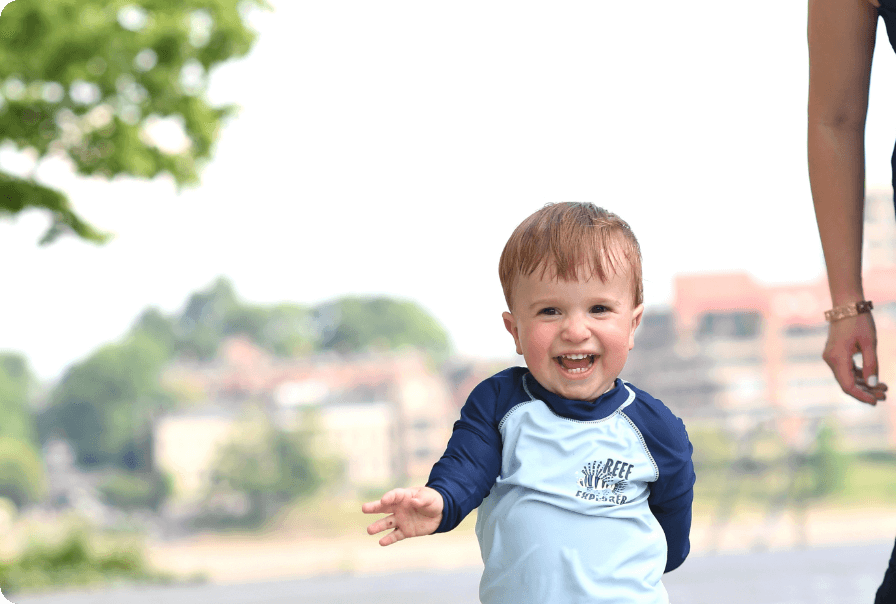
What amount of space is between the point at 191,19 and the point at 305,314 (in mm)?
6756

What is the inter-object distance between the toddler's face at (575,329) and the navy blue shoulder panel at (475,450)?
65mm

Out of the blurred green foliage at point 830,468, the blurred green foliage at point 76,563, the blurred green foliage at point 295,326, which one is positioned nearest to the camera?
the blurred green foliage at point 76,563

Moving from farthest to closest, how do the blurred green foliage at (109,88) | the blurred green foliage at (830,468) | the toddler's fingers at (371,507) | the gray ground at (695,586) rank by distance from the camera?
the blurred green foliage at (830,468)
the blurred green foliage at (109,88)
the gray ground at (695,586)
the toddler's fingers at (371,507)

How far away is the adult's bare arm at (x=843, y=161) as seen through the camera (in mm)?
1284

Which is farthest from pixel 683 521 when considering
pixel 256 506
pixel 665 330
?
pixel 256 506

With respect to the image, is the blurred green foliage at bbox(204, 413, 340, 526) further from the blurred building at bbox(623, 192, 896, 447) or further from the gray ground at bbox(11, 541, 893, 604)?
the gray ground at bbox(11, 541, 893, 604)

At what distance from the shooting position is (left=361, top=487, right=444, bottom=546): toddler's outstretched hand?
1.00m

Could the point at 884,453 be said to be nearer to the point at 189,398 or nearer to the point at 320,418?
the point at 320,418

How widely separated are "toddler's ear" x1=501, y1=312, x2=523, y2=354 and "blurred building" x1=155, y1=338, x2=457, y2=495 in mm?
9415

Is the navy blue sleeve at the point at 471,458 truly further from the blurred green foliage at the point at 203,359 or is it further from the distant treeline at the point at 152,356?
the distant treeline at the point at 152,356

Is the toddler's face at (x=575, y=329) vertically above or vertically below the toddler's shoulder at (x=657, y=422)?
above

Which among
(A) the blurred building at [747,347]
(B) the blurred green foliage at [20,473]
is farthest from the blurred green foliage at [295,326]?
(A) the blurred building at [747,347]

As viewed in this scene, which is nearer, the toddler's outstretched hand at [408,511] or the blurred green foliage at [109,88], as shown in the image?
the toddler's outstretched hand at [408,511]

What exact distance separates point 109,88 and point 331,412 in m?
6.08
